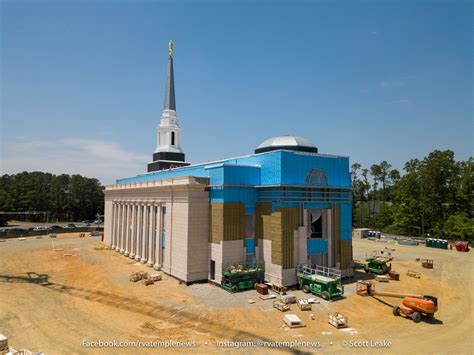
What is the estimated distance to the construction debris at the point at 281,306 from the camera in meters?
23.9

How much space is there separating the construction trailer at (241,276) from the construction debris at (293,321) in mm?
7850

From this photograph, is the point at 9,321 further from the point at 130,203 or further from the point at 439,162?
the point at 439,162

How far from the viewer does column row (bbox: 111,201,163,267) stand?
3897cm

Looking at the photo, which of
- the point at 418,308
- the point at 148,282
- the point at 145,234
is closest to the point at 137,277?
the point at 148,282

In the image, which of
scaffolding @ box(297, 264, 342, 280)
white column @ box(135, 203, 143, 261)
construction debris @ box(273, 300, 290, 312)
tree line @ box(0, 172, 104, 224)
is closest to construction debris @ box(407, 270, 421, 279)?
scaffolding @ box(297, 264, 342, 280)

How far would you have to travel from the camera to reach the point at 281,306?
2412cm

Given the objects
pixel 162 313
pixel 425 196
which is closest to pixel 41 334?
pixel 162 313

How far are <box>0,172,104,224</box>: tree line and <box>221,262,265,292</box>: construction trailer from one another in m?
99.2

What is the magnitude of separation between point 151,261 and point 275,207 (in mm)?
18707

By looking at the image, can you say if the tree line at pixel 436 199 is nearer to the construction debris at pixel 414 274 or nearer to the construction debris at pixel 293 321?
the construction debris at pixel 414 274

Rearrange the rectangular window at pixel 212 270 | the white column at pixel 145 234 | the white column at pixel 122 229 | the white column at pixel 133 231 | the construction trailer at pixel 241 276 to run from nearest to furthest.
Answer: the construction trailer at pixel 241 276, the rectangular window at pixel 212 270, the white column at pixel 145 234, the white column at pixel 133 231, the white column at pixel 122 229

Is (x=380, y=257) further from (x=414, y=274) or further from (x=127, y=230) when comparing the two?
(x=127, y=230)

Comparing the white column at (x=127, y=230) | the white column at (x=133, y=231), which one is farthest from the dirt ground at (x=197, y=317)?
the white column at (x=127, y=230)

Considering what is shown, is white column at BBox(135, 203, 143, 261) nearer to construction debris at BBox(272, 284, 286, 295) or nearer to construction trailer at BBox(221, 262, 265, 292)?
construction trailer at BBox(221, 262, 265, 292)
